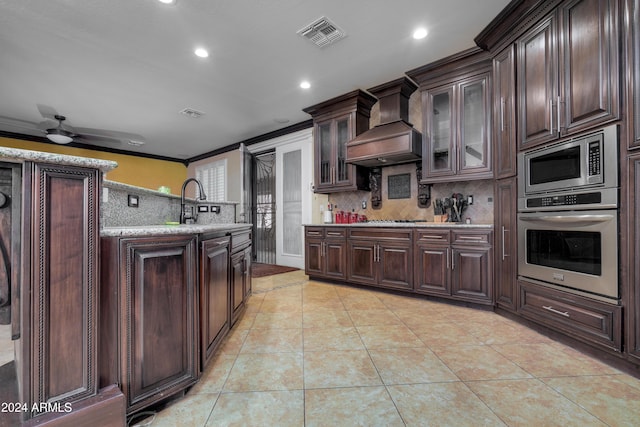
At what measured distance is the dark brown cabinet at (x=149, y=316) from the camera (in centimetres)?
117

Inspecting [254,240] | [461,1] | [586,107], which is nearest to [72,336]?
[586,107]

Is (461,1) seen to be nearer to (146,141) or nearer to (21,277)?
(21,277)

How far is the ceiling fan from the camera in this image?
469 centimetres

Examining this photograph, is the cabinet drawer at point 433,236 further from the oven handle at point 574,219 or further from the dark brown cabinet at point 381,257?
the oven handle at point 574,219

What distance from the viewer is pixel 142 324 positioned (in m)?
1.24

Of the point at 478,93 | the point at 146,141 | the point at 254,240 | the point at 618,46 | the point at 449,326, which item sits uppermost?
the point at 146,141

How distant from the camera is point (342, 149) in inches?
162

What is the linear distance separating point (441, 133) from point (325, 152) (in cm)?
174

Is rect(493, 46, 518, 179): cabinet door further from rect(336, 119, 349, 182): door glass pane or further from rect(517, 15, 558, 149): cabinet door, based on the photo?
rect(336, 119, 349, 182): door glass pane

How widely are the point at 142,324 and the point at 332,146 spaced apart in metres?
3.48

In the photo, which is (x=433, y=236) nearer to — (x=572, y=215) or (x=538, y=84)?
(x=572, y=215)

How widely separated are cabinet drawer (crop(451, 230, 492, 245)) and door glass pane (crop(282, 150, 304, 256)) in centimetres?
288

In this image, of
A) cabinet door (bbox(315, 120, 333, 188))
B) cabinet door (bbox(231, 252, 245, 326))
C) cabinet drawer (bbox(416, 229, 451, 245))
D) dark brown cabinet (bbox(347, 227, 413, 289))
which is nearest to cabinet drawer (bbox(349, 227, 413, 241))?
dark brown cabinet (bbox(347, 227, 413, 289))

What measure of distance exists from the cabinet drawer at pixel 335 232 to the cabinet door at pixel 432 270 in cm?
103
